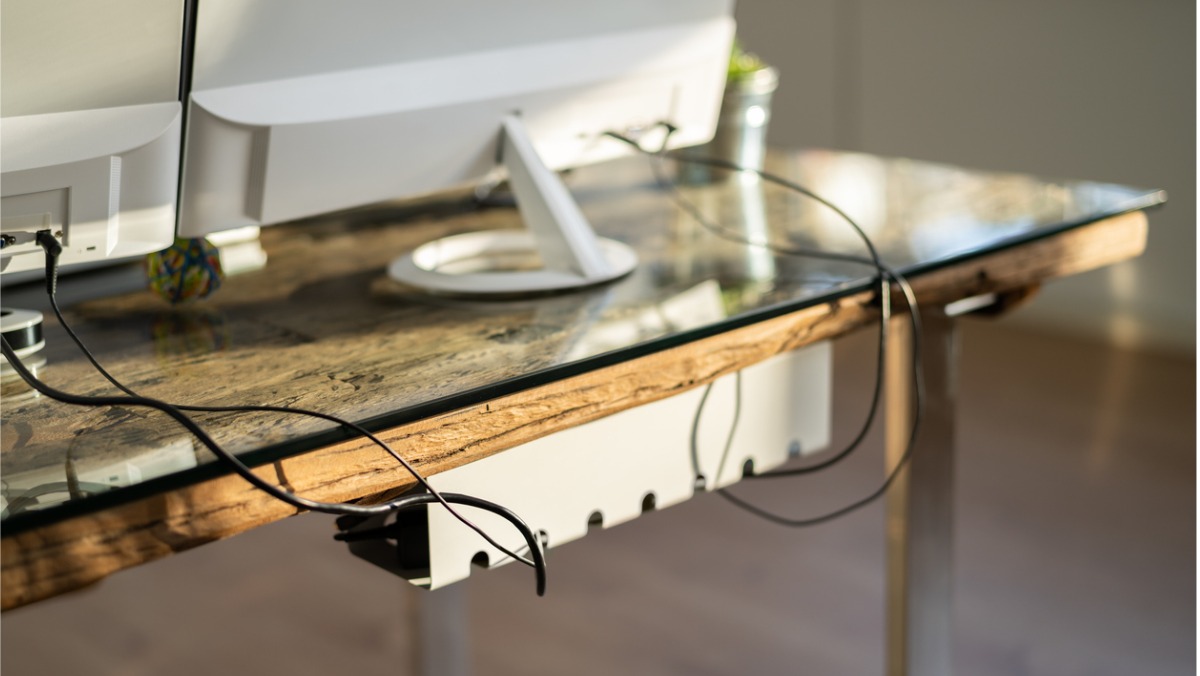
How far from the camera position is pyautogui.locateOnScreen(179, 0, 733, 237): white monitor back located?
0.89 meters

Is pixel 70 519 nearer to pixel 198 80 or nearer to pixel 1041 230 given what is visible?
pixel 198 80

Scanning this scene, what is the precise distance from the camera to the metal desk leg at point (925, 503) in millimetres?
1236

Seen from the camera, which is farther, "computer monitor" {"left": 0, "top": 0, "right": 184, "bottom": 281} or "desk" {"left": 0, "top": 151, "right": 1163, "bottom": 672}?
"computer monitor" {"left": 0, "top": 0, "right": 184, "bottom": 281}

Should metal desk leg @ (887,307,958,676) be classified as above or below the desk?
below

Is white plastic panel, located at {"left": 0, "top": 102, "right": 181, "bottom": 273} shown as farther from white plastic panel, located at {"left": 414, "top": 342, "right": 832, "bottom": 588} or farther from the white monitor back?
white plastic panel, located at {"left": 414, "top": 342, "right": 832, "bottom": 588}

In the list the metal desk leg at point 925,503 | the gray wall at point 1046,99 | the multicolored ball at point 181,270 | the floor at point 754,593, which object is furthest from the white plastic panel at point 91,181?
the gray wall at point 1046,99

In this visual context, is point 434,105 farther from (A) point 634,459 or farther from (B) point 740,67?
(B) point 740,67

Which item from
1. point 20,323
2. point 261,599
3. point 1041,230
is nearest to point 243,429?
point 20,323

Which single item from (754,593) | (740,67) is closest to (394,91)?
(740,67)

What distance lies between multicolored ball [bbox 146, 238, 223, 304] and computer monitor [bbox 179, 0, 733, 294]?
3.0 inches

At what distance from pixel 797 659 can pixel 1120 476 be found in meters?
0.85

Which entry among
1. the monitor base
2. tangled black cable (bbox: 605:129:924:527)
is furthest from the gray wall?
the monitor base

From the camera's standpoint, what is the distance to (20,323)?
2.90ft

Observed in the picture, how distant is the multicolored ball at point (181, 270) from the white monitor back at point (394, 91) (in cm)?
7
